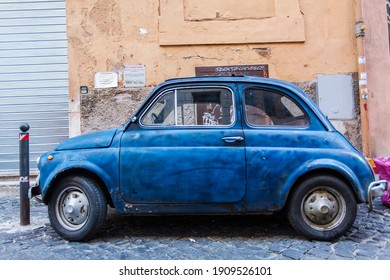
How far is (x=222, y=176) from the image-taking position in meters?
3.69

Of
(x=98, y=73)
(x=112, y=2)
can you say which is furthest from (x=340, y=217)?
(x=112, y=2)

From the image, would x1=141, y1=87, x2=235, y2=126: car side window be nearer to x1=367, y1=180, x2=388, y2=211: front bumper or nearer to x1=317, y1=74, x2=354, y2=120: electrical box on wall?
x1=367, y1=180, x2=388, y2=211: front bumper

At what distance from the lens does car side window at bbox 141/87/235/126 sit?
3854 millimetres

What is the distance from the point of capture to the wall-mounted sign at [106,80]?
23.0 ft

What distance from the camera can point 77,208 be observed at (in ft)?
12.5

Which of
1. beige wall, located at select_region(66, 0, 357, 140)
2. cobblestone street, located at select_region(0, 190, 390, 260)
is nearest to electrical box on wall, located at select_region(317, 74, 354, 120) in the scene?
beige wall, located at select_region(66, 0, 357, 140)

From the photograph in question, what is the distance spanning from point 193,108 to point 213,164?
0.68m

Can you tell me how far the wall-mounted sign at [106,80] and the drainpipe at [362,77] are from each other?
15.5 ft

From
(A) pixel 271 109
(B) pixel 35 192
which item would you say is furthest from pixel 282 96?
(B) pixel 35 192

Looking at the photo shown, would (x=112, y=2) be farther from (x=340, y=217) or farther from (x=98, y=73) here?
(x=340, y=217)

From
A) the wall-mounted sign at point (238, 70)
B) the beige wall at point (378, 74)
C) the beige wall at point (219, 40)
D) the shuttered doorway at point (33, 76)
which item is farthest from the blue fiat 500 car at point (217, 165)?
→ the beige wall at point (378, 74)

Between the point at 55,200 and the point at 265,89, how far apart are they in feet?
8.60

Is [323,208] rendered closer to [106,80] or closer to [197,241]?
[197,241]

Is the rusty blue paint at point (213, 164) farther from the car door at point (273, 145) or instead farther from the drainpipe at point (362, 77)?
the drainpipe at point (362, 77)
